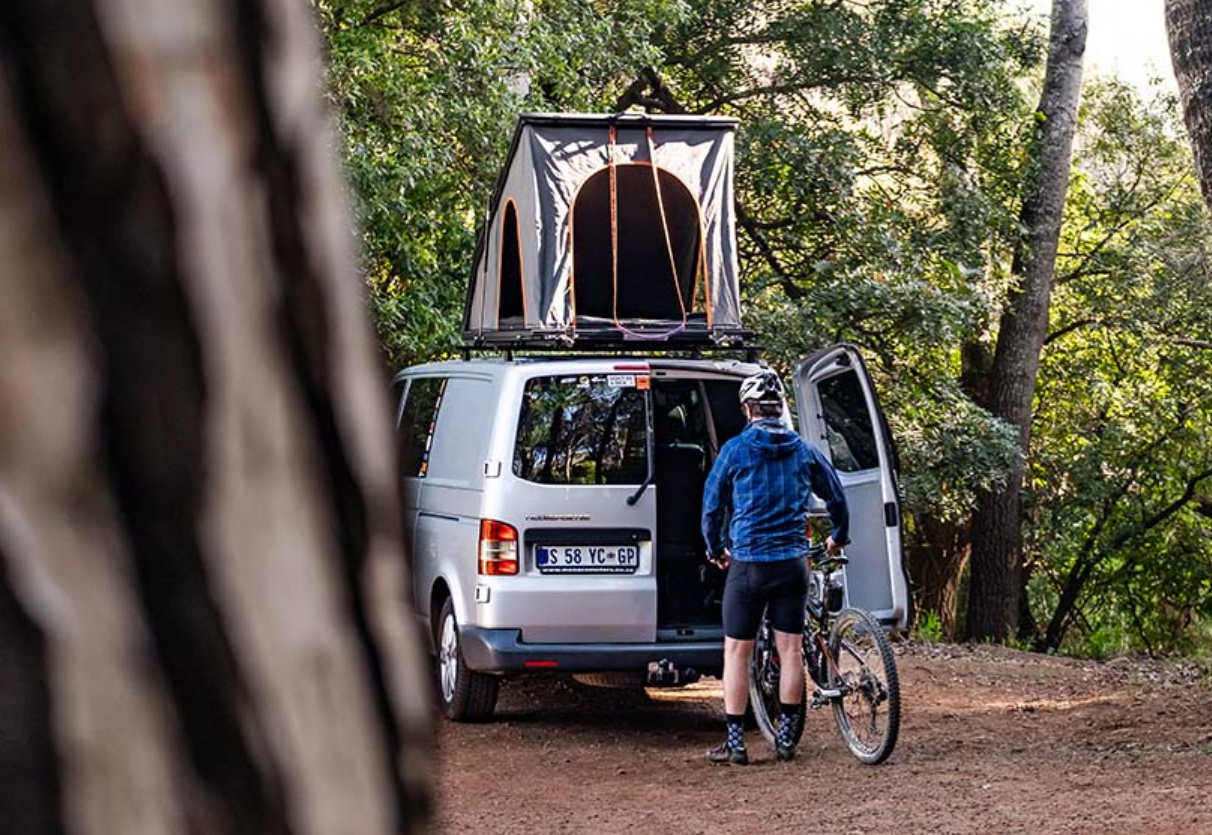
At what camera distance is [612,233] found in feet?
37.1

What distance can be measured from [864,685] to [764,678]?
608 millimetres

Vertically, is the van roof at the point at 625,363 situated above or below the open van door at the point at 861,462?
above

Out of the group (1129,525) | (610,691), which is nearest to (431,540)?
(610,691)

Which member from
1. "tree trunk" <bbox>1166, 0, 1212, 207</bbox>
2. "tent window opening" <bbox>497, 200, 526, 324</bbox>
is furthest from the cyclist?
"tent window opening" <bbox>497, 200, 526, 324</bbox>

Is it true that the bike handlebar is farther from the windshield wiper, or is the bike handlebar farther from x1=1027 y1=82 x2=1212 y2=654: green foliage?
x1=1027 y1=82 x2=1212 y2=654: green foliage

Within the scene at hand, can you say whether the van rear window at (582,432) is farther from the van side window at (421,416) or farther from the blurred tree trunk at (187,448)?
the blurred tree trunk at (187,448)

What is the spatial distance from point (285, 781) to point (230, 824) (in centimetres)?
3

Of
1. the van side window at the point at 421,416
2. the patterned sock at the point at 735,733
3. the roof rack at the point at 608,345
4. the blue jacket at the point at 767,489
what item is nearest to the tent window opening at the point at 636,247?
the roof rack at the point at 608,345

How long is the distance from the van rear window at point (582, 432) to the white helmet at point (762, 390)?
2.92ft

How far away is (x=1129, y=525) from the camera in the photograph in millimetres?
23047

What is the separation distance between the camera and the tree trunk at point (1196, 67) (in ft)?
28.8

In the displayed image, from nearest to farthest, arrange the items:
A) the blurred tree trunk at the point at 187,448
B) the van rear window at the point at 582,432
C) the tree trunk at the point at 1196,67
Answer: the blurred tree trunk at the point at 187,448 < the tree trunk at the point at 1196,67 < the van rear window at the point at 582,432

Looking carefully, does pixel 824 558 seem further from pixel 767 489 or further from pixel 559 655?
pixel 559 655

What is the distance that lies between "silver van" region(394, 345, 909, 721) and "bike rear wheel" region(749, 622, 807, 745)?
21 centimetres
